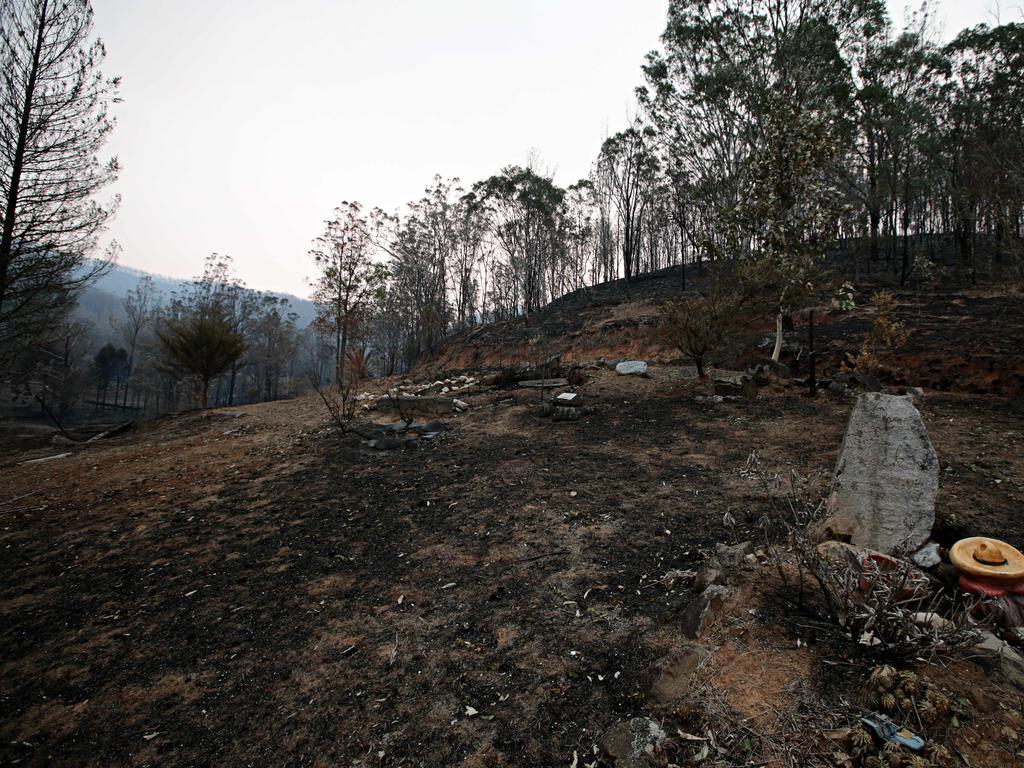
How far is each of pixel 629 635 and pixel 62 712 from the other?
119 inches

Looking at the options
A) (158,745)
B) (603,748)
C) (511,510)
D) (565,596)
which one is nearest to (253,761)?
(158,745)

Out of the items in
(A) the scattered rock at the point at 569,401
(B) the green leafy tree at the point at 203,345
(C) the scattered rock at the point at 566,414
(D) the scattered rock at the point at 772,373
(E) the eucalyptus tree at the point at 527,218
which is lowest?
(C) the scattered rock at the point at 566,414

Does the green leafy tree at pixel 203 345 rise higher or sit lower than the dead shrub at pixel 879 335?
higher

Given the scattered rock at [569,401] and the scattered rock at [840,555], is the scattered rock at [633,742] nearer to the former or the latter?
the scattered rock at [840,555]

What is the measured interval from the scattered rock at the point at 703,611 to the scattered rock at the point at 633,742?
558mm

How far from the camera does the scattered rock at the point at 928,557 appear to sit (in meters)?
2.60

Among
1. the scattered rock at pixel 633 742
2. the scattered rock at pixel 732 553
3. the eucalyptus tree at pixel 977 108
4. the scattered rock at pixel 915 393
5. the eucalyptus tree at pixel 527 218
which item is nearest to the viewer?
the scattered rock at pixel 633 742

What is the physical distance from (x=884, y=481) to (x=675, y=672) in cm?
215

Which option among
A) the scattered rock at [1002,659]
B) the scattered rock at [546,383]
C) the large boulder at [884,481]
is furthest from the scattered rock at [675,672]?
the scattered rock at [546,383]

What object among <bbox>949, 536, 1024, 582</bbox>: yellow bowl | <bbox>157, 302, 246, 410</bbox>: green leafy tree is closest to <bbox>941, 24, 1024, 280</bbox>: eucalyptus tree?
<bbox>949, 536, 1024, 582</bbox>: yellow bowl

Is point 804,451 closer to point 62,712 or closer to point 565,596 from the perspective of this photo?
point 565,596

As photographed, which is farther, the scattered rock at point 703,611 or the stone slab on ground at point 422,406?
the stone slab on ground at point 422,406

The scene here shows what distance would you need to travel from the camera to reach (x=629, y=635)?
7.84 ft

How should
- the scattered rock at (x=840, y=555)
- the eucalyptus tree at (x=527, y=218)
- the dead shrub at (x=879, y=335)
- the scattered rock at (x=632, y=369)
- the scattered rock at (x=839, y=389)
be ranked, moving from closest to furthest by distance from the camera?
the scattered rock at (x=840, y=555) → the dead shrub at (x=879, y=335) → the scattered rock at (x=839, y=389) → the scattered rock at (x=632, y=369) → the eucalyptus tree at (x=527, y=218)
